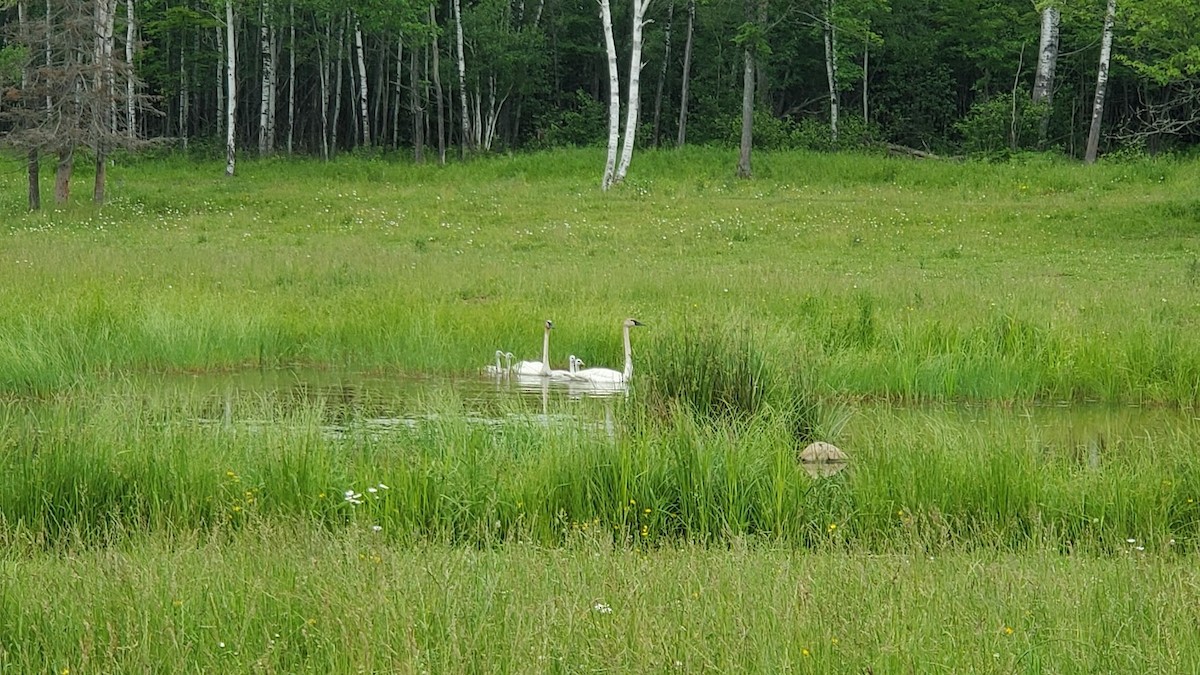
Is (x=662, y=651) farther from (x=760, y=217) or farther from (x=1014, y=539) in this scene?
(x=760, y=217)

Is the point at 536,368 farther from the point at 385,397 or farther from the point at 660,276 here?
the point at 660,276

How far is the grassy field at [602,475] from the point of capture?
5.23 metres

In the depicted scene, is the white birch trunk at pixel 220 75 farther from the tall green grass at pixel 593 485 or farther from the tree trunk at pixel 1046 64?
the tall green grass at pixel 593 485

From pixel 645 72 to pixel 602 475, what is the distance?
184ft

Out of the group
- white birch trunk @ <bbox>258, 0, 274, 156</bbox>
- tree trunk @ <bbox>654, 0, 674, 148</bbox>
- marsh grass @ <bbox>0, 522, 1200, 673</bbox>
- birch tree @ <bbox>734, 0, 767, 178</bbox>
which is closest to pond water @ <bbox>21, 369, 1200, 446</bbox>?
marsh grass @ <bbox>0, 522, 1200, 673</bbox>

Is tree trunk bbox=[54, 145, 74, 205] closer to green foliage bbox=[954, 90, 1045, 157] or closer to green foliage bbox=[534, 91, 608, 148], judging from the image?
green foliage bbox=[534, 91, 608, 148]

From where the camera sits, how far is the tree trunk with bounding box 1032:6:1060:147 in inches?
1635

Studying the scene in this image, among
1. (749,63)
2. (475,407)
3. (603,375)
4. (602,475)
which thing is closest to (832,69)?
(749,63)

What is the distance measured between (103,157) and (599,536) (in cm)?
3198

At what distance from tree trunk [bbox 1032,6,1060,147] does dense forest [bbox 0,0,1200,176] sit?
12 cm

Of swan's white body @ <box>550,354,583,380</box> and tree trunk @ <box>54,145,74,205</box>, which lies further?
tree trunk @ <box>54,145,74,205</box>

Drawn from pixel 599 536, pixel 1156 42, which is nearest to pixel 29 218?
pixel 1156 42

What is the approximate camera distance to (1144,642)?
5176 millimetres

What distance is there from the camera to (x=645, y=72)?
206 feet
